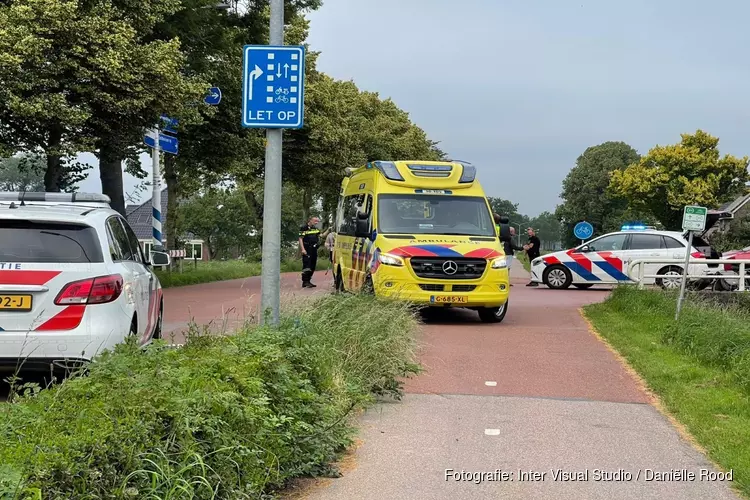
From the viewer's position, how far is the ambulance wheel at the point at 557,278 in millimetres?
22469

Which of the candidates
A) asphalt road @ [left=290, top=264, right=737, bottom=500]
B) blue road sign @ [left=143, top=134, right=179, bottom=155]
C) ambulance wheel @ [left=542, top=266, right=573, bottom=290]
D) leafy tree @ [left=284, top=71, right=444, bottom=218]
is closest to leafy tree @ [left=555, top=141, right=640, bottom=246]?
leafy tree @ [left=284, top=71, right=444, bottom=218]

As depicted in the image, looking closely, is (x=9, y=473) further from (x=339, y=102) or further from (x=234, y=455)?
(x=339, y=102)

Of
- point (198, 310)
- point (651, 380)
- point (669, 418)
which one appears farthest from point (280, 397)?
point (198, 310)

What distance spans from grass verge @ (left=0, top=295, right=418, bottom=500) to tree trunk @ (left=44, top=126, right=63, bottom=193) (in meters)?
10.4

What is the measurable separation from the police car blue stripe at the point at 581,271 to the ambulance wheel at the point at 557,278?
10.8 inches

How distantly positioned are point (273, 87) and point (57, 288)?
2.62 metres

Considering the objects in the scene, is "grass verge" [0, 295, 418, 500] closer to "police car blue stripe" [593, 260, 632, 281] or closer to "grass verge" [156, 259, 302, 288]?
"grass verge" [156, 259, 302, 288]

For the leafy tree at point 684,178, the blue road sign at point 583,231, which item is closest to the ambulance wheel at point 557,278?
the blue road sign at point 583,231

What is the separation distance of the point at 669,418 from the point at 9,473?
17.5ft

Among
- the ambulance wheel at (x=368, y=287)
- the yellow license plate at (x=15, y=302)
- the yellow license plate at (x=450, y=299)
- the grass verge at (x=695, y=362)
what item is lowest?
the grass verge at (x=695, y=362)

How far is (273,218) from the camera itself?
746 cm

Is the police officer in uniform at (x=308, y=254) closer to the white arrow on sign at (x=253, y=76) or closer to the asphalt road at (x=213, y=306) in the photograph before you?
the asphalt road at (x=213, y=306)

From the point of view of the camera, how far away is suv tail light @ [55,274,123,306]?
247 inches

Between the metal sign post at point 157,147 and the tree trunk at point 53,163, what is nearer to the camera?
the tree trunk at point 53,163
